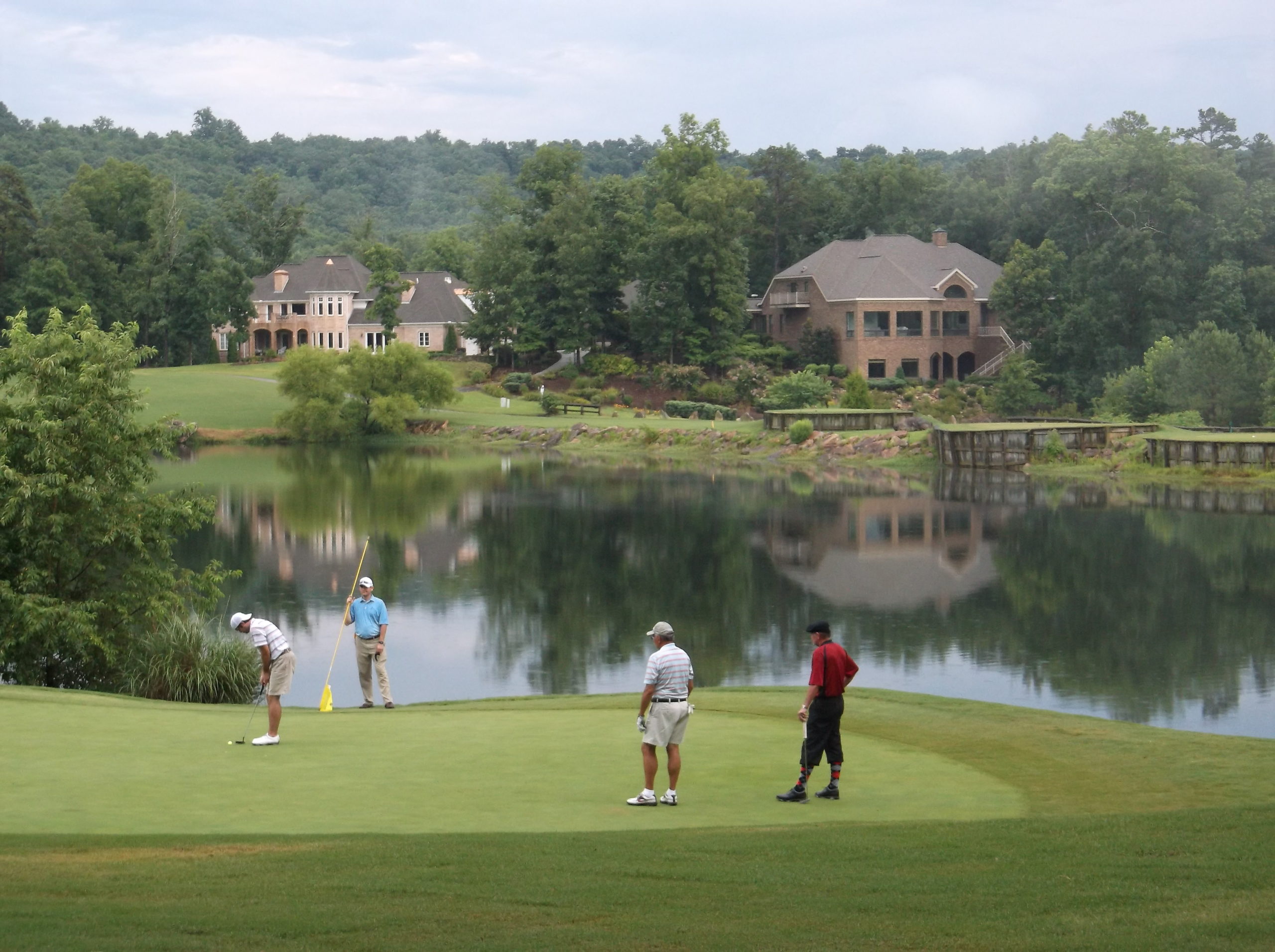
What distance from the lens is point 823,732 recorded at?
13.3 m

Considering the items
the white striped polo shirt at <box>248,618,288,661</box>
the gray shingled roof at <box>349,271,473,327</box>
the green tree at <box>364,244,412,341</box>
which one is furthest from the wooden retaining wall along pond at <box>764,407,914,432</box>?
the white striped polo shirt at <box>248,618,288,661</box>

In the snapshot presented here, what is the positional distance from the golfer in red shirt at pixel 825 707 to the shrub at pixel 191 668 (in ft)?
40.3

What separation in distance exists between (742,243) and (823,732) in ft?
300

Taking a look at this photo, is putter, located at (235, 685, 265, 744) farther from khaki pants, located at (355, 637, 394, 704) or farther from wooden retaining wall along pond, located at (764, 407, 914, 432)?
wooden retaining wall along pond, located at (764, 407, 914, 432)

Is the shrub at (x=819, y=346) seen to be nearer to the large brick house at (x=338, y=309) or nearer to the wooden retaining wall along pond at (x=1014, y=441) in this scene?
the wooden retaining wall along pond at (x=1014, y=441)

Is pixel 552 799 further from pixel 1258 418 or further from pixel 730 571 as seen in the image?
pixel 1258 418

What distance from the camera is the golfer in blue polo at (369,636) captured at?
21.6 metres

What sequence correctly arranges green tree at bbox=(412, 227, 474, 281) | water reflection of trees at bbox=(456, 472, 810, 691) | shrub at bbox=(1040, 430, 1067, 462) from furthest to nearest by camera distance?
green tree at bbox=(412, 227, 474, 281) < shrub at bbox=(1040, 430, 1067, 462) < water reflection of trees at bbox=(456, 472, 810, 691)

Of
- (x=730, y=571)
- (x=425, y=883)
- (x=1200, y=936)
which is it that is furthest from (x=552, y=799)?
(x=730, y=571)

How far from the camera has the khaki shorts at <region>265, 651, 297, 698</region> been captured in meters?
15.1

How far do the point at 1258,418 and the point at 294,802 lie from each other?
214 feet

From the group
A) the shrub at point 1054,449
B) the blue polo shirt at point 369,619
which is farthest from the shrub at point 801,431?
the blue polo shirt at point 369,619

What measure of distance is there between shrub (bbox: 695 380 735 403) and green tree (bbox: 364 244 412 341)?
26.4 m

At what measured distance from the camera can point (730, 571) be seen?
123ft
